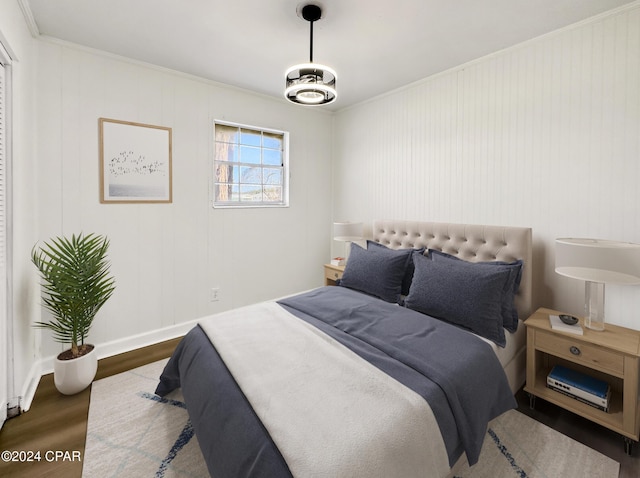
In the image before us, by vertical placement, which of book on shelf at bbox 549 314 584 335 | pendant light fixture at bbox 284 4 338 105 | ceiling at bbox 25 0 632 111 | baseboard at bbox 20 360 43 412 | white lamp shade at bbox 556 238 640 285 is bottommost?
baseboard at bbox 20 360 43 412

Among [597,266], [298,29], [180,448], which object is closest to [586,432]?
[597,266]

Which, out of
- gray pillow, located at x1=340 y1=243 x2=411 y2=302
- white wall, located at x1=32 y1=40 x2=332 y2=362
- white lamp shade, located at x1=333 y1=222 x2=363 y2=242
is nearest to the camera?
white wall, located at x1=32 y1=40 x2=332 y2=362

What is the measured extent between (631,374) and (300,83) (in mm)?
2482

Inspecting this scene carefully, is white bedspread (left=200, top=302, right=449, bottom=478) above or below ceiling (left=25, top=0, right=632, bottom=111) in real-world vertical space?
below

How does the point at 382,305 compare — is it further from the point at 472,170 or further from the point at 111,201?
the point at 111,201

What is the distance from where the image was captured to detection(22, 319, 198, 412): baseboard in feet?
7.07

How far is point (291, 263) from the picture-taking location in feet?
13.0

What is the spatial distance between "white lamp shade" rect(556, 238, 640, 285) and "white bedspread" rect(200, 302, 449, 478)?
1290mm

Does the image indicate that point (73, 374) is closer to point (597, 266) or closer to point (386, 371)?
point (386, 371)

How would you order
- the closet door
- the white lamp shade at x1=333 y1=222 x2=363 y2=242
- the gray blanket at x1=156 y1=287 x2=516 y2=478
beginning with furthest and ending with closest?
the white lamp shade at x1=333 y1=222 x2=363 y2=242
the closet door
the gray blanket at x1=156 y1=287 x2=516 y2=478

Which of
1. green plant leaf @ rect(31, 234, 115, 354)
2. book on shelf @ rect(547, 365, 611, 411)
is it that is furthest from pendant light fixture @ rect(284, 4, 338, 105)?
book on shelf @ rect(547, 365, 611, 411)

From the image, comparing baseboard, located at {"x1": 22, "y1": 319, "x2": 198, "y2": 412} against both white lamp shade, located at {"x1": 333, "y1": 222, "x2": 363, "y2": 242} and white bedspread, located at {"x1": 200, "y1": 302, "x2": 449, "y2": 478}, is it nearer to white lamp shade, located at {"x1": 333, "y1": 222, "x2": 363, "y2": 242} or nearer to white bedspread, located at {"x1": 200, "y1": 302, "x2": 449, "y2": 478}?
white bedspread, located at {"x1": 200, "y1": 302, "x2": 449, "y2": 478}

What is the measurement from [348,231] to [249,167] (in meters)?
1.39

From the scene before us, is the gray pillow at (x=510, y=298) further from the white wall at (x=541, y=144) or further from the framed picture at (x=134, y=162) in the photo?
the framed picture at (x=134, y=162)
